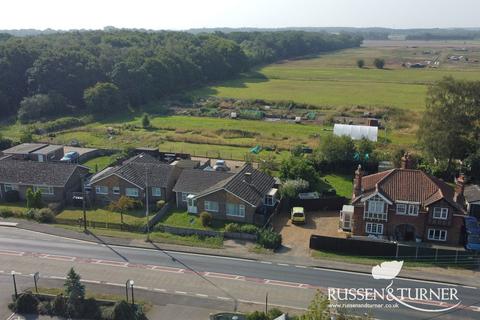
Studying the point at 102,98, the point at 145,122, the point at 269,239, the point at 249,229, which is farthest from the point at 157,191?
the point at 102,98

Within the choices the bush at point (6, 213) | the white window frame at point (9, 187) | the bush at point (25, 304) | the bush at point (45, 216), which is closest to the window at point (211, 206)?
the bush at point (45, 216)

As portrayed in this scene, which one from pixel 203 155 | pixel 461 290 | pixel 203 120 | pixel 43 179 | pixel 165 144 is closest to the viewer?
pixel 461 290

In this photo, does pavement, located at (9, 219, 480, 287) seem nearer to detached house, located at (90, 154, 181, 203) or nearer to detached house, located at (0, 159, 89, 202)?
detached house, located at (0, 159, 89, 202)

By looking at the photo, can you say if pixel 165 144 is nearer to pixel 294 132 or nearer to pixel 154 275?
pixel 294 132

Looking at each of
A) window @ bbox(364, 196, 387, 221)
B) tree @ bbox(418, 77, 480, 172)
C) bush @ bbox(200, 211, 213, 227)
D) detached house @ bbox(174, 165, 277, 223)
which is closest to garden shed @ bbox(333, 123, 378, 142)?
tree @ bbox(418, 77, 480, 172)

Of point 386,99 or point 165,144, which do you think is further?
point 386,99

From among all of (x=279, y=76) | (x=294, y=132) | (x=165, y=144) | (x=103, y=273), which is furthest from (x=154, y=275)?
(x=279, y=76)

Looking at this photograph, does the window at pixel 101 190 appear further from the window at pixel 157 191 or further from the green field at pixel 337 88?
the green field at pixel 337 88
